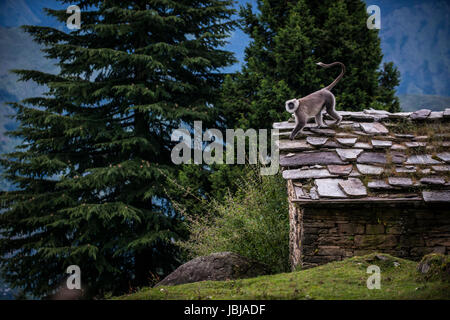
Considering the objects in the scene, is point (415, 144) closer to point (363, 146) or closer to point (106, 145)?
point (363, 146)

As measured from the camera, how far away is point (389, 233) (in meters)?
4.64

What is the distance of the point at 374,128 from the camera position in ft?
18.8

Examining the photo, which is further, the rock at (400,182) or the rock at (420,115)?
the rock at (420,115)

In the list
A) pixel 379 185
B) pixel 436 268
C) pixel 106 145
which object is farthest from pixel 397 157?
pixel 106 145

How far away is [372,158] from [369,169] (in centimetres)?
35

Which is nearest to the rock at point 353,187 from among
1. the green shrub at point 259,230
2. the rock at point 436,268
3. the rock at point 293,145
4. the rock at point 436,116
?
the rock at point 293,145

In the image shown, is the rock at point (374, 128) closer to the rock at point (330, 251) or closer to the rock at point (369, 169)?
the rock at point (369, 169)

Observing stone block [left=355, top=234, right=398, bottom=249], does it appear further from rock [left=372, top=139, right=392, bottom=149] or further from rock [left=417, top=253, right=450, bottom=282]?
rock [left=372, top=139, right=392, bottom=149]

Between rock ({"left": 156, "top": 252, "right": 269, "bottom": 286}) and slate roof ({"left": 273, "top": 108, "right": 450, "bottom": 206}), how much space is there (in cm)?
139

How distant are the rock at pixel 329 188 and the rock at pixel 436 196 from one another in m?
1.14

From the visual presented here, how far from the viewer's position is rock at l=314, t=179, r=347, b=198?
4398mm

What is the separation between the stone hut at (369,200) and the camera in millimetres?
4457
